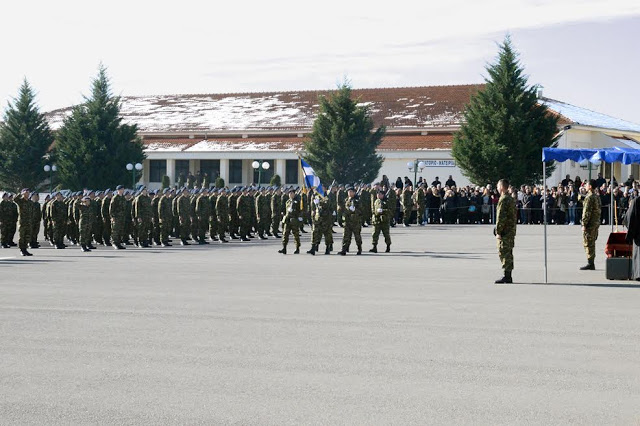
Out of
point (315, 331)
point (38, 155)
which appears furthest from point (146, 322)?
point (38, 155)

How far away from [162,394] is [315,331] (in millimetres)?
3617

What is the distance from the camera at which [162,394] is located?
7.72m

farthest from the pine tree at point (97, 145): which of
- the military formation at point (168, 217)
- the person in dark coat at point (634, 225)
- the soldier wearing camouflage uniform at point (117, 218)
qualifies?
the person in dark coat at point (634, 225)

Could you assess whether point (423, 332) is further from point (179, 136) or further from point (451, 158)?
point (179, 136)

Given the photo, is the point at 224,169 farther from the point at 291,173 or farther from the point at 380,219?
the point at 380,219

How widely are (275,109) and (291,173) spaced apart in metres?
8.63

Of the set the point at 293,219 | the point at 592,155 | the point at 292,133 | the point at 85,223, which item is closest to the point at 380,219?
the point at 293,219

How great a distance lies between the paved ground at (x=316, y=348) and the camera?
7270 millimetres

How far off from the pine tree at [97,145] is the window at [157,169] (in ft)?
29.4

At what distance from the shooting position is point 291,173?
7125cm

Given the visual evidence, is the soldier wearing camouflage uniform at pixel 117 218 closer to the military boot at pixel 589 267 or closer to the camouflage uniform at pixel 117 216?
the camouflage uniform at pixel 117 216

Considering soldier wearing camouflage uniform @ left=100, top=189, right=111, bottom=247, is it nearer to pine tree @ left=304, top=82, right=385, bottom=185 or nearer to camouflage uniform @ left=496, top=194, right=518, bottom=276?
camouflage uniform @ left=496, top=194, right=518, bottom=276

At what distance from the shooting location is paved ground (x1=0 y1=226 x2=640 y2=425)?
727 centimetres

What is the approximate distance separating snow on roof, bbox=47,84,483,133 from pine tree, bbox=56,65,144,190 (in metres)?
9.66
